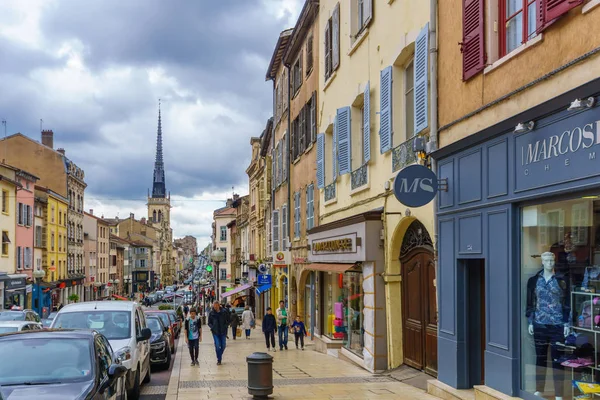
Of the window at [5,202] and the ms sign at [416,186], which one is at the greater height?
the window at [5,202]

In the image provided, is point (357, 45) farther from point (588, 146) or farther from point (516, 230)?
point (588, 146)

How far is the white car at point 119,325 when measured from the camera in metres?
13.1

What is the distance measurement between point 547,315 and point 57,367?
19.0 ft

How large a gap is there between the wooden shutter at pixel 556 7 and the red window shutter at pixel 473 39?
189 cm

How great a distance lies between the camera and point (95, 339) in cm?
931

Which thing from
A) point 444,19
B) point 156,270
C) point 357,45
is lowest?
point 156,270

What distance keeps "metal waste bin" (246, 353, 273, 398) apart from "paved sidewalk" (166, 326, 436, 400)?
32 cm

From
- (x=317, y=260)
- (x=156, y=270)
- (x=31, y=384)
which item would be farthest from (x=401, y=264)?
(x=156, y=270)

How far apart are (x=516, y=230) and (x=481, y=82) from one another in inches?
90.0

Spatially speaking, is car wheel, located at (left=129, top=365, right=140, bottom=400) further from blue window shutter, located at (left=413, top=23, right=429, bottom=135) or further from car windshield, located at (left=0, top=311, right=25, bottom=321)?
car windshield, located at (left=0, top=311, right=25, bottom=321)

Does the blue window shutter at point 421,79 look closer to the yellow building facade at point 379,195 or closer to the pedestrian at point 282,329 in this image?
the yellow building facade at point 379,195

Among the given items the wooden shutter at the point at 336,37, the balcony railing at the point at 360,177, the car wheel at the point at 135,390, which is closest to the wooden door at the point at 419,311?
the balcony railing at the point at 360,177

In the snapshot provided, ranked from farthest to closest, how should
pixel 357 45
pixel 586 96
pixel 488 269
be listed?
pixel 357 45, pixel 488 269, pixel 586 96

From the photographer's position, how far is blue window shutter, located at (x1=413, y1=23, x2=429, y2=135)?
41.0 ft
